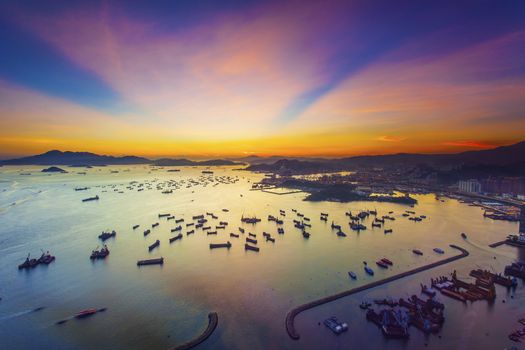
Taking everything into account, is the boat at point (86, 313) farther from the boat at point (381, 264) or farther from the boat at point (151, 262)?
the boat at point (381, 264)

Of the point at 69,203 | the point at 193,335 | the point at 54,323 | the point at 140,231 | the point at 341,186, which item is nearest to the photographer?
the point at 193,335

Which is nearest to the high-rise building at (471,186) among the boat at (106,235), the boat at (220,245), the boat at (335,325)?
the boat at (220,245)

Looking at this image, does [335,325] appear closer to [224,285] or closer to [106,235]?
[224,285]

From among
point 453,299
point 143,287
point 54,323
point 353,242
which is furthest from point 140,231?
point 453,299

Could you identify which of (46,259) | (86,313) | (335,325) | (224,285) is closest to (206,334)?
(224,285)

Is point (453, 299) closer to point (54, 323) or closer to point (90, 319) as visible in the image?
point (90, 319)

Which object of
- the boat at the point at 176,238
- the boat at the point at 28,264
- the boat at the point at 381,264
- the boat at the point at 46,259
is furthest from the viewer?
the boat at the point at 176,238
